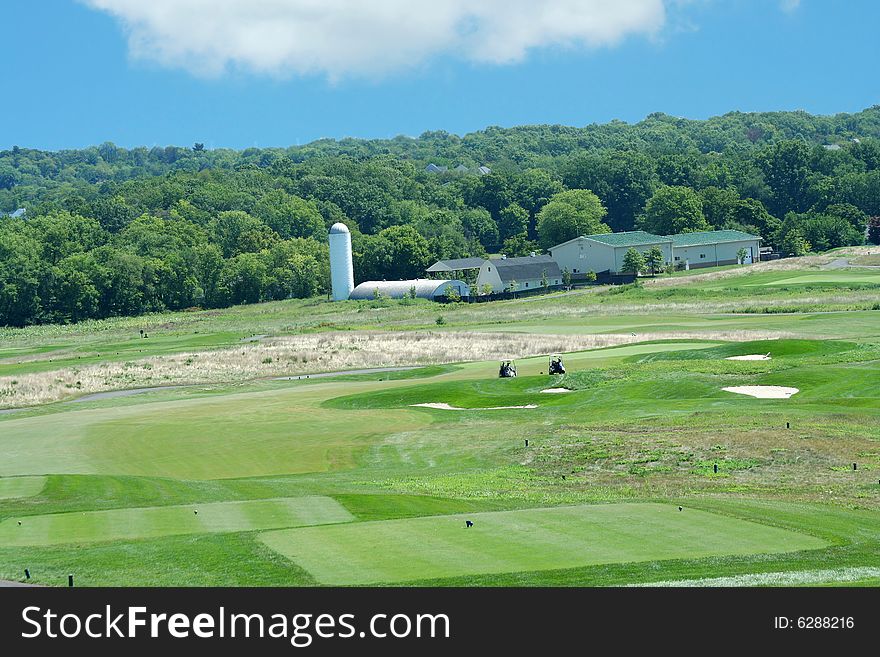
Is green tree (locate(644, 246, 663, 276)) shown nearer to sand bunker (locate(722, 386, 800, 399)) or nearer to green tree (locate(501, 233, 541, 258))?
green tree (locate(501, 233, 541, 258))

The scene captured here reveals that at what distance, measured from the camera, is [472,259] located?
153125 millimetres

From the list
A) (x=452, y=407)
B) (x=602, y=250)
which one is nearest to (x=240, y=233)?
(x=602, y=250)

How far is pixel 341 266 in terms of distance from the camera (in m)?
150

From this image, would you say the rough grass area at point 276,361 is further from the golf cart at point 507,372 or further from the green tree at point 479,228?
the green tree at point 479,228

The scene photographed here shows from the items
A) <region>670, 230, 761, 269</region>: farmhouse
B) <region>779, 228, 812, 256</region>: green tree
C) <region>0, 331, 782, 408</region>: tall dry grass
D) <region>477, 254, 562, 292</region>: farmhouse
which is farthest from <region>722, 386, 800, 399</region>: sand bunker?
<region>779, 228, 812, 256</region>: green tree

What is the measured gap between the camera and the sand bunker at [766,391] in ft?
149

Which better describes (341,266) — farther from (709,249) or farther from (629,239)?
(709,249)

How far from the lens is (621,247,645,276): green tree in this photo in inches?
5477

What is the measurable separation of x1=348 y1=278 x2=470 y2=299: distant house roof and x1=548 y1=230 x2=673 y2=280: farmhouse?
2050 centimetres

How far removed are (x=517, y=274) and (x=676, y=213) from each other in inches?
1487

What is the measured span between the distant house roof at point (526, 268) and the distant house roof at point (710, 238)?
16.5 metres

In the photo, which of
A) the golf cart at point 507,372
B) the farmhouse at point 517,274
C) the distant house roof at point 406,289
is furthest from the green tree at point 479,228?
the golf cart at point 507,372

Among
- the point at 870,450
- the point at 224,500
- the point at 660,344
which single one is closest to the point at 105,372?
the point at 660,344

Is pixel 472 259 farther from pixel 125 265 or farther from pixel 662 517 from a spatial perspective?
pixel 662 517
